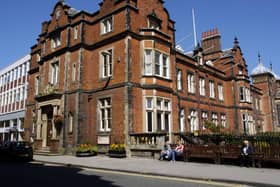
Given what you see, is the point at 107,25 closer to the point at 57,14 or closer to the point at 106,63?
the point at 106,63

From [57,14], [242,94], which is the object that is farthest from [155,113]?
[242,94]

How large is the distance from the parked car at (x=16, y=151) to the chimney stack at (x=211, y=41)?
2871cm

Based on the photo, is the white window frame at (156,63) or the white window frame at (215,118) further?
the white window frame at (215,118)

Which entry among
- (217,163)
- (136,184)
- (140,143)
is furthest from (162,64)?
(136,184)

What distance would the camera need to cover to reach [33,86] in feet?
101

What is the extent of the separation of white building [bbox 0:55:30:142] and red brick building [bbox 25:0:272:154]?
44.6ft

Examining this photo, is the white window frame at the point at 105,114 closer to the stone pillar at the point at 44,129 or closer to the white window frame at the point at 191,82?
the stone pillar at the point at 44,129

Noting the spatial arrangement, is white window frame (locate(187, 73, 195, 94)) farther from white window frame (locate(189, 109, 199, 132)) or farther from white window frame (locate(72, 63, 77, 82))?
white window frame (locate(72, 63, 77, 82))

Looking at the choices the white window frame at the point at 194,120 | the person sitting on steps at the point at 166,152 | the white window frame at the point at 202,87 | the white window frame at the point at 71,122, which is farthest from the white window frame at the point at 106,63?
the white window frame at the point at 202,87

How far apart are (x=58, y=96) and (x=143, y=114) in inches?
320

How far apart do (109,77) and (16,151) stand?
28.3 feet

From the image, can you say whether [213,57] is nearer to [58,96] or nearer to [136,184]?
[58,96]

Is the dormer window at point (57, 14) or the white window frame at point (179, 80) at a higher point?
the dormer window at point (57, 14)

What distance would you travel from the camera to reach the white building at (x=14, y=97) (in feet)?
126
